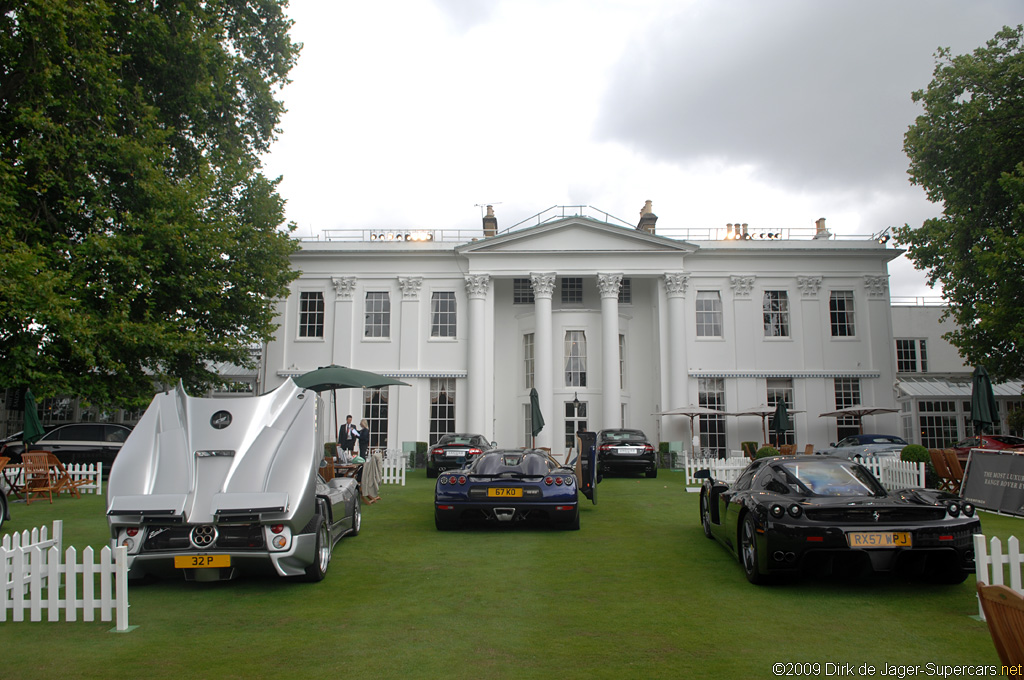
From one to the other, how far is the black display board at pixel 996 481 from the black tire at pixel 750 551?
6.00 meters

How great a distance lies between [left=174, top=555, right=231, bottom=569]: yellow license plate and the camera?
6.57 m

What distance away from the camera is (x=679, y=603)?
6367mm

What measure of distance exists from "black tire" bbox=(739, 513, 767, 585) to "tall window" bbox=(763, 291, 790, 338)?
2465cm

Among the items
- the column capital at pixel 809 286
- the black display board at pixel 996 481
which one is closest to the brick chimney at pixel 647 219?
the column capital at pixel 809 286

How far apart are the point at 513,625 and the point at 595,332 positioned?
2506cm

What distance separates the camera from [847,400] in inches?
1188

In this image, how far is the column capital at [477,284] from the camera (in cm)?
3000

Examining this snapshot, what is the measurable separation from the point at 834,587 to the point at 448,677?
163 inches

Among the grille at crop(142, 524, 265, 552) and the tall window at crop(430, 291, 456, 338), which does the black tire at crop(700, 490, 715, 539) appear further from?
the tall window at crop(430, 291, 456, 338)

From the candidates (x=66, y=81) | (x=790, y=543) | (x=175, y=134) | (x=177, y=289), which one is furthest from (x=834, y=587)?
(x=175, y=134)

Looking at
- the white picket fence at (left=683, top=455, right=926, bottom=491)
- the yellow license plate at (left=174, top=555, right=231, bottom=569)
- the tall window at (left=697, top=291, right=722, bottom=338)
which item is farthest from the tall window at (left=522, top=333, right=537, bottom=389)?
the yellow license plate at (left=174, top=555, right=231, bottom=569)

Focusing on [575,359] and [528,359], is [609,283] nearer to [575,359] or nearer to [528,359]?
[575,359]

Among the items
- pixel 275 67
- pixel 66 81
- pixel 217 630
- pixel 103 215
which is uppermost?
pixel 275 67

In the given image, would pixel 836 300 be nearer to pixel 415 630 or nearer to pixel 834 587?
pixel 834 587
